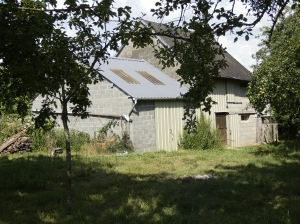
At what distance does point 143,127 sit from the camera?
1792 centimetres

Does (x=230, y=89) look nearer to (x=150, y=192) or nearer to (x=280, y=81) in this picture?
(x=280, y=81)

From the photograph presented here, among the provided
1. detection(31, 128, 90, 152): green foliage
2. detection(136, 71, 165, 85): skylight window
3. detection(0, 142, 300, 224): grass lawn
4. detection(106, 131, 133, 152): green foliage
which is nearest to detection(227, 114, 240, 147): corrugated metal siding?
detection(136, 71, 165, 85): skylight window

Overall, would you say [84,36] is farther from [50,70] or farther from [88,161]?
[88,161]

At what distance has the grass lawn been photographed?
691 centimetres

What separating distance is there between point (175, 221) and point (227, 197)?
2003 millimetres

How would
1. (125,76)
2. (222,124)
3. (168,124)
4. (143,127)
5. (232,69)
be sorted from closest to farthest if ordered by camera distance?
1. (143,127)
2. (168,124)
3. (125,76)
4. (222,124)
5. (232,69)

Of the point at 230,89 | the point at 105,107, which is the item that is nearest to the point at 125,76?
the point at 105,107

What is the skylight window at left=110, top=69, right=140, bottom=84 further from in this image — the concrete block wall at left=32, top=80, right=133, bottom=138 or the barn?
the concrete block wall at left=32, top=80, right=133, bottom=138

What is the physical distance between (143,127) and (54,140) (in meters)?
4.05

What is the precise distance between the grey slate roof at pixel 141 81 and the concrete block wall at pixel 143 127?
582 mm

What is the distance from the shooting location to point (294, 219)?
6516mm

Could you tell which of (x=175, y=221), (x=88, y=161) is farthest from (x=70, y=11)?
(x=88, y=161)

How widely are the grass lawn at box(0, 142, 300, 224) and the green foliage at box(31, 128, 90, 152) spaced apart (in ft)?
11.6

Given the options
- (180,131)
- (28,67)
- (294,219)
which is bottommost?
(294,219)
